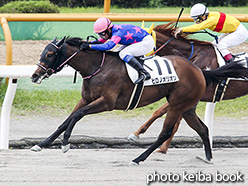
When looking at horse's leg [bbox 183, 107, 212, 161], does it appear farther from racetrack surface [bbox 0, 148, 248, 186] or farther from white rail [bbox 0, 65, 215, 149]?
white rail [bbox 0, 65, 215, 149]

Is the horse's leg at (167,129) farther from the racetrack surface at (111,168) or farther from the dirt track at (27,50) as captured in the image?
the dirt track at (27,50)

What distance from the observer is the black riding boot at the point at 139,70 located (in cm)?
513

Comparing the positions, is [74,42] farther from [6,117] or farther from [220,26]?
[220,26]

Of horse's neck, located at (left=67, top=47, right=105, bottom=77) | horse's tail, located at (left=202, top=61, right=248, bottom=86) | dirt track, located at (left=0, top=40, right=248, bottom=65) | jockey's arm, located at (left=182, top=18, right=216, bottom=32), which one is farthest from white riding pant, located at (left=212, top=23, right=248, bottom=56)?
dirt track, located at (left=0, top=40, right=248, bottom=65)

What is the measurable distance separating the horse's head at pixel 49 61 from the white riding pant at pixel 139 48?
603 millimetres

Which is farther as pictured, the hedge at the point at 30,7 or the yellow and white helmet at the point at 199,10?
the hedge at the point at 30,7

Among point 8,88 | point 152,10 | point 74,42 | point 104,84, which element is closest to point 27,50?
point 8,88

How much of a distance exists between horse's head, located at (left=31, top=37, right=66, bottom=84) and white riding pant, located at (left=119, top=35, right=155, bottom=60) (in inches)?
23.7

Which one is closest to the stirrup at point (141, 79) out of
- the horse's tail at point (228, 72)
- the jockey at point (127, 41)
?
the jockey at point (127, 41)

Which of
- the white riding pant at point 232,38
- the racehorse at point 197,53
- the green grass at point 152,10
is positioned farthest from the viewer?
the green grass at point 152,10

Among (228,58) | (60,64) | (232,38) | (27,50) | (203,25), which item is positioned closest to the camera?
(60,64)

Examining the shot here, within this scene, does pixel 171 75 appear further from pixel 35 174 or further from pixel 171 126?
pixel 35 174

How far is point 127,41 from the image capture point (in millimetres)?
5324

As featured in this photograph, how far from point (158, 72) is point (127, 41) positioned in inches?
17.0
